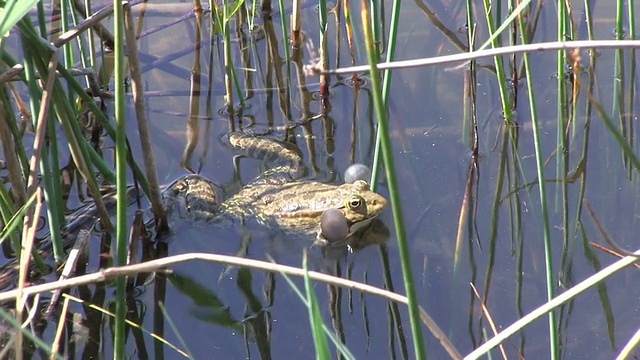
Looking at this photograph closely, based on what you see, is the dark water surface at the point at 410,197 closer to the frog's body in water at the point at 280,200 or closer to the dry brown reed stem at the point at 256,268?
the frog's body in water at the point at 280,200

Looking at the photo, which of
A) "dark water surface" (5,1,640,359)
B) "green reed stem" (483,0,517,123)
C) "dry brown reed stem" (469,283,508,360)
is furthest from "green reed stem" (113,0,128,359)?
"green reed stem" (483,0,517,123)

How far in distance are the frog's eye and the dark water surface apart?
0.25 meters

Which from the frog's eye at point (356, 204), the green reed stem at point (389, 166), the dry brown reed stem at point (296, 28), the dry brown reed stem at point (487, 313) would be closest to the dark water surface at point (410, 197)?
the dry brown reed stem at point (487, 313)

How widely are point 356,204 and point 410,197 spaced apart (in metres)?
0.34

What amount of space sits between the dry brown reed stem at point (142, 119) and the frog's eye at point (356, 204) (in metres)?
1.11

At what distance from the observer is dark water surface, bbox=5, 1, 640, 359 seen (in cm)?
379

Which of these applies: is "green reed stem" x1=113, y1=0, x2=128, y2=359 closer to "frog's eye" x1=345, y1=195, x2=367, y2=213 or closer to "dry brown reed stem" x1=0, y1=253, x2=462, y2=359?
"dry brown reed stem" x1=0, y1=253, x2=462, y2=359

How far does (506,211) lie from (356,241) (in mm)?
920

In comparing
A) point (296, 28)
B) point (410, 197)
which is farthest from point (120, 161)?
point (296, 28)

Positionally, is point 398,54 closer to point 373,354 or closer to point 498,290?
point 498,290

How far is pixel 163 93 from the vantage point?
5.80m

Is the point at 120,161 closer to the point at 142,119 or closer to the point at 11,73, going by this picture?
the point at 11,73

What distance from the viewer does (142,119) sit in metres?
3.78

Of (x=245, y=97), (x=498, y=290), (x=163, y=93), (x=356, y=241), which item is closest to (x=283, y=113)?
(x=245, y=97)
